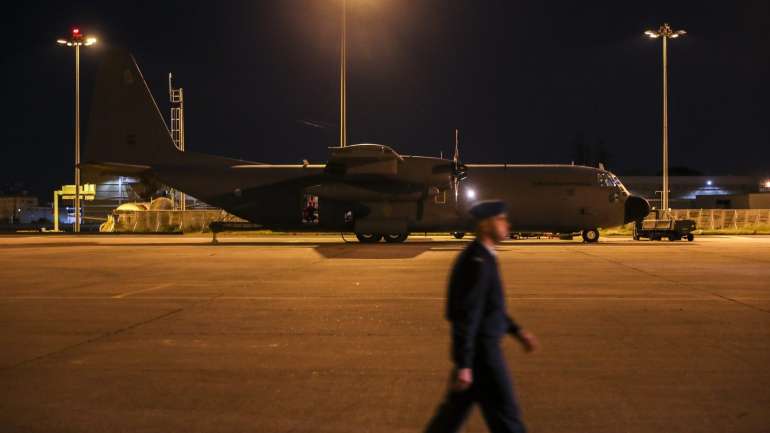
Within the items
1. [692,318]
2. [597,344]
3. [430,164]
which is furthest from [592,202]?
[597,344]

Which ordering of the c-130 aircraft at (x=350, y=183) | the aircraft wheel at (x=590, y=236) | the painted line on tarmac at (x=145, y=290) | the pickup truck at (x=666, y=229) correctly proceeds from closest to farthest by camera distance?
the painted line on tarmac at (x=145, y=290), the c-130 aircraft at (x=350, y=183), the aircraft wheel at (x=590, y=236), the pickup truck at (x=666, y=229)

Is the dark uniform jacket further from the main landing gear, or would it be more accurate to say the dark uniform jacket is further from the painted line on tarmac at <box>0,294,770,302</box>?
the main landing gear

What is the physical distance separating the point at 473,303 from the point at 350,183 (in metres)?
23.6

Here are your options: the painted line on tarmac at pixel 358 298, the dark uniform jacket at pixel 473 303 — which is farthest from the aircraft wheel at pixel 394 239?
the dark uniform jacket at pixel 473 303

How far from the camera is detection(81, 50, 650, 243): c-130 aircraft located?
27875mm

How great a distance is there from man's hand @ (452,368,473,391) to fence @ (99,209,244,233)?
43.8 meters

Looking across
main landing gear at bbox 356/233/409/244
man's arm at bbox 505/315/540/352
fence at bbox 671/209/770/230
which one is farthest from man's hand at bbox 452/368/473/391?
fence at bbox 671/209/770/230

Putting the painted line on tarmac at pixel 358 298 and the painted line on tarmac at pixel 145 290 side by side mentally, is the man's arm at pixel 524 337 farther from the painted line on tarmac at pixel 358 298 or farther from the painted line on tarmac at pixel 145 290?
the painted line on tarmac at pixel 145 290

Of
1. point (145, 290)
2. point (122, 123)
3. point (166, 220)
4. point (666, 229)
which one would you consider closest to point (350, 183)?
point (122, 123)

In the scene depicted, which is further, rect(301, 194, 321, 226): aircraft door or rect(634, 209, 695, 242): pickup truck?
rect(634, 209, 695, 242): pickup truck

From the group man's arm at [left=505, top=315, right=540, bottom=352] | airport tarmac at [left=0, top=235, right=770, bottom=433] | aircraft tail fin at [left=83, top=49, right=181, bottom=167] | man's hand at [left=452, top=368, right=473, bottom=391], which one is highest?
aircraft tail fin at [left=83, top=49, right=181, bottom=167]

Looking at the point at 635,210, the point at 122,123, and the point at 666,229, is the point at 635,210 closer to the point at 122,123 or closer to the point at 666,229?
the point at 666,229

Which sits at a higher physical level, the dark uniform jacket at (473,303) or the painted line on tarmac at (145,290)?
the dark uniform jacket at (473,303)

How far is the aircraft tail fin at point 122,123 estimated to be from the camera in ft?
98.8
